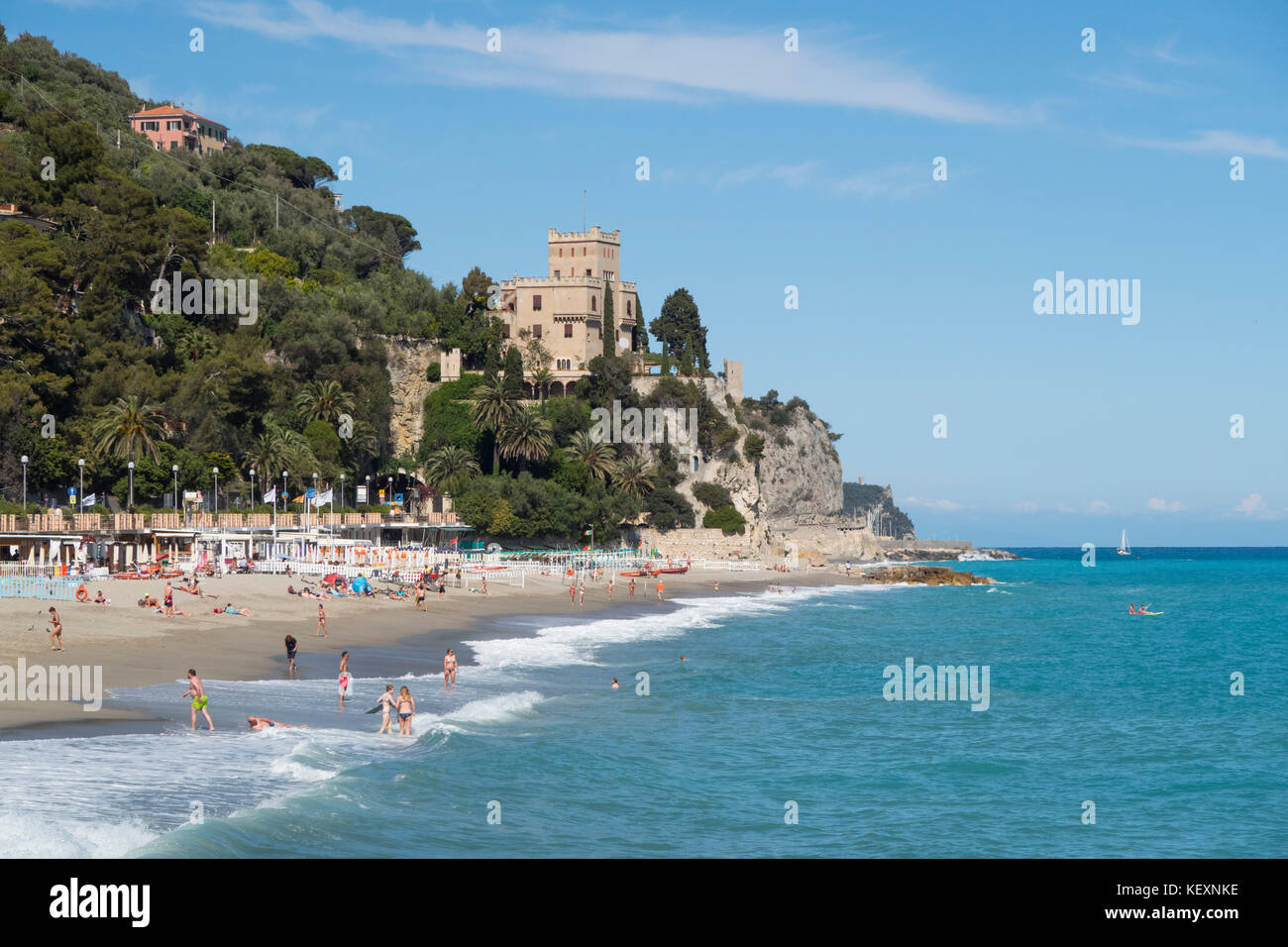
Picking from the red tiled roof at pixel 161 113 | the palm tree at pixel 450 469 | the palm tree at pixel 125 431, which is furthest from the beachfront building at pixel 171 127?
the palm tree at pixel 125 431

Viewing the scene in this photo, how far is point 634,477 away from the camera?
323 feet

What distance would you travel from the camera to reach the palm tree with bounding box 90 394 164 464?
200ft

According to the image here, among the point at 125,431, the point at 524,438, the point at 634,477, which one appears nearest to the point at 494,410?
the point at 524,438

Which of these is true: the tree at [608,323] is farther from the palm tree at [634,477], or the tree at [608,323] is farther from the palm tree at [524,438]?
the palm tree at [524,438]

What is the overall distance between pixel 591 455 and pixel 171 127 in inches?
2278

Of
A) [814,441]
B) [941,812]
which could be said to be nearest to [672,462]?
[814,441]

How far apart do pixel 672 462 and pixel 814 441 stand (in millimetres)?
31212

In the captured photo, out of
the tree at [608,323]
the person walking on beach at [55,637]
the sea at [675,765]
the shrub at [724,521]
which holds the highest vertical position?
the tree at [608,323]

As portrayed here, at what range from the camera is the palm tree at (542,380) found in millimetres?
101375

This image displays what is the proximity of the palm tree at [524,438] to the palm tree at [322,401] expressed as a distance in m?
13.2

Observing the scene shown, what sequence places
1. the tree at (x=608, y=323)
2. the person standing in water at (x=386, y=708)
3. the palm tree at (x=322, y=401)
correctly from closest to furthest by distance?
1. the person standing in water at (x=386, y=708)
2. the palm tree at (x=322, y=401)
3. the tree at (x=608, y=323)

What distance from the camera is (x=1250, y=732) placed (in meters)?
29.6

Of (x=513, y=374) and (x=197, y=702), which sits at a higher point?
(x=513, y=374)

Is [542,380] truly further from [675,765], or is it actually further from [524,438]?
[675,765]
